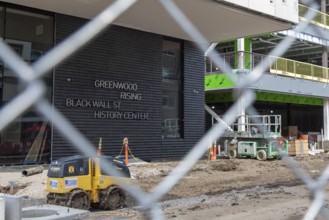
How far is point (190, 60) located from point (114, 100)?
4609mm

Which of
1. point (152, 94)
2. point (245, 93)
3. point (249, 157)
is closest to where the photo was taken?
point (245, 93)

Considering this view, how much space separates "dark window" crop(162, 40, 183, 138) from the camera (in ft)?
61.9

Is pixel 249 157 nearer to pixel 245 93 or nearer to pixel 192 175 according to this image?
pixel 192 175

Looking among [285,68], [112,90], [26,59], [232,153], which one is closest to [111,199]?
[26,59]

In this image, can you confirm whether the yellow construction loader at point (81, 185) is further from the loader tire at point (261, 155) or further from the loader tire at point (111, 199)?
the loader tire at point (261, 155)

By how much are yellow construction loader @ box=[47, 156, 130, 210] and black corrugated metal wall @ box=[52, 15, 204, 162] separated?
596 centimetres

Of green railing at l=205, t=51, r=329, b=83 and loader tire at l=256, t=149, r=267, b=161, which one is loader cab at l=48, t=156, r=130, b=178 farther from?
loader tire at l=256, t=149, r=267, b=161

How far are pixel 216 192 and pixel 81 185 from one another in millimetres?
4243

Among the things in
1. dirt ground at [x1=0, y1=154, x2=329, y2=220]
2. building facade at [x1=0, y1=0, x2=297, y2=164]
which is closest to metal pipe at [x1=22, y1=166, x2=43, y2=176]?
dirt ground at [x1=0, y1=154, x2=329, y2=220]

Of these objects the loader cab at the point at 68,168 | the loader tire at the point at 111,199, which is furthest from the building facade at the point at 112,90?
the loader tire at the point at 111,199

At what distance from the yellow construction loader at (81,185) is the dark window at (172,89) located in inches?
380

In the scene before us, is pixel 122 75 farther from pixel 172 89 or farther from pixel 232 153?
Result: pixel 232 153

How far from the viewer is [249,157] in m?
→ 22.6

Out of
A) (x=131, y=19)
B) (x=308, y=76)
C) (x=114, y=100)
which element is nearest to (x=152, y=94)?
(x=114, y=100)
